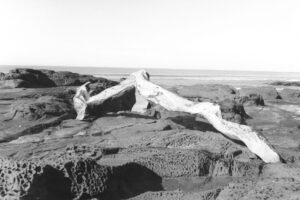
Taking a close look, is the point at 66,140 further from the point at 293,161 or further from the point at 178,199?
the point at 293,161

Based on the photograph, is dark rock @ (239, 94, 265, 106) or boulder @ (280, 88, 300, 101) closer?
dark rock @ (239, 94, 265, 106)

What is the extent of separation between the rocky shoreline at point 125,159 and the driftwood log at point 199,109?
0.46ft

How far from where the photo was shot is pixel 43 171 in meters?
2.88

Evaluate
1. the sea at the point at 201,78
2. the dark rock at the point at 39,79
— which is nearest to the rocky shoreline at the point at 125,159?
the dark rock at the point at 39,79

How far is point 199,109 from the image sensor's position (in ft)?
18.1

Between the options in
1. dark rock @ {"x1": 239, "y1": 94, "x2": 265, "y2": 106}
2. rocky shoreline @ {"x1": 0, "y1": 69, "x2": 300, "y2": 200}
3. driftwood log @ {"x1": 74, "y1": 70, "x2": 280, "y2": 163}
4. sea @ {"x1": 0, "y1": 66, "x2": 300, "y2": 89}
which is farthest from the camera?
sea @ {"x1": 0, "y1": 66, "x2": 300, "y2": 89}

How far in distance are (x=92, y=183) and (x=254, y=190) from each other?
4.79 feet

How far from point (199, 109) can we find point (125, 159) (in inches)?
79.4

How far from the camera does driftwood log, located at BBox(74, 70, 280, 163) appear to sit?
443 cm

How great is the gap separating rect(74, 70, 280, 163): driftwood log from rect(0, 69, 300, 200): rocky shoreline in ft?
0.46

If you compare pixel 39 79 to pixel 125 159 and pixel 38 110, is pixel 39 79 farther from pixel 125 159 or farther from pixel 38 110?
pixel 125 159

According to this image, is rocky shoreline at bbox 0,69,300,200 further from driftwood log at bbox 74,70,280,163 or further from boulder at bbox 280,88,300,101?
boulder at bbox 280,88,300,101

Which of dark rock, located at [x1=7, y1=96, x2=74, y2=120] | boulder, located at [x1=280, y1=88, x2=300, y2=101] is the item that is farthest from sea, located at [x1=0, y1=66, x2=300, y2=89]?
boulder, located at [x1=280, y1=88, x2=300, y2=101]

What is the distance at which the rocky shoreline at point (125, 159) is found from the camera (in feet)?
9.54
